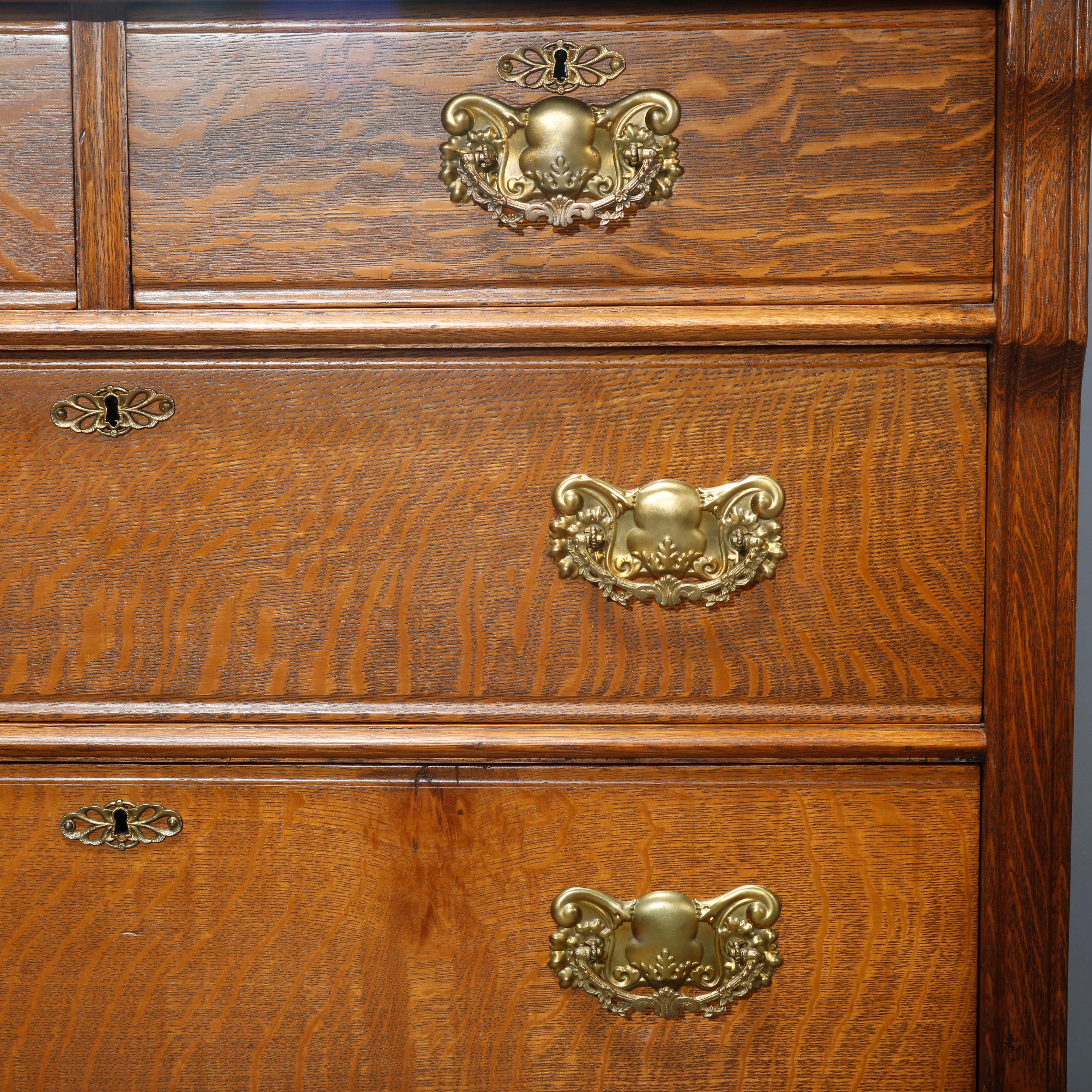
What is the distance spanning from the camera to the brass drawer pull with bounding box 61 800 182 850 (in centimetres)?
57

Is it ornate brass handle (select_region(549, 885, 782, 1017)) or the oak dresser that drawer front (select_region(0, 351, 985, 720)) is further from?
ornate brass handle (select_region(549, 885, 782, 1017))

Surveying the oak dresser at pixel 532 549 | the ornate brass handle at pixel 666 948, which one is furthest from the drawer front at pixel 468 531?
the ornate brass handle at pixel 666 948

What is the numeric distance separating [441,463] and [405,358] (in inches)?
2.4

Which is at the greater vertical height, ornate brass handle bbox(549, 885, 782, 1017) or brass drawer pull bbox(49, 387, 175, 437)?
brass drawer pull bbox(49, 387, 175, 437)

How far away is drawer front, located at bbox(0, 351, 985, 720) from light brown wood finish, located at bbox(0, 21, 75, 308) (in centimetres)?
5

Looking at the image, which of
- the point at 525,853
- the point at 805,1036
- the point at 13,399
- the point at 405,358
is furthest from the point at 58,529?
the point at 805,1036

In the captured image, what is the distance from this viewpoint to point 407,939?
1.87 ft

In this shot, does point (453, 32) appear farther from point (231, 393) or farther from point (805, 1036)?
point (805, 1036)

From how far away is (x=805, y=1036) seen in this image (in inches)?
22.2

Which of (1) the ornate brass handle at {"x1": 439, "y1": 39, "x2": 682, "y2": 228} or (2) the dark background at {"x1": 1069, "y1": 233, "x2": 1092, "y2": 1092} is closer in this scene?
(1) the ornate brass handle at {"x1": 439, "y1": 39, "x2": 682, "y2": 228}

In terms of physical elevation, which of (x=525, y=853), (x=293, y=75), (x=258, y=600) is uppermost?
(x=293, y=75)

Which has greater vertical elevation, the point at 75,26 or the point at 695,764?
the point at 75,26

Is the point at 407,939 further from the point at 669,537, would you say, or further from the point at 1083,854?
the point at 1083,854

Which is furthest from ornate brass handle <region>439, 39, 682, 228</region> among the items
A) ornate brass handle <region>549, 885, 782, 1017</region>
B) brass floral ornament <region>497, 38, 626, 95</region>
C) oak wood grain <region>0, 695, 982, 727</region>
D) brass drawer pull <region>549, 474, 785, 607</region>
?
ornate brass handle <region>549, 885, 782, 1017</region>
